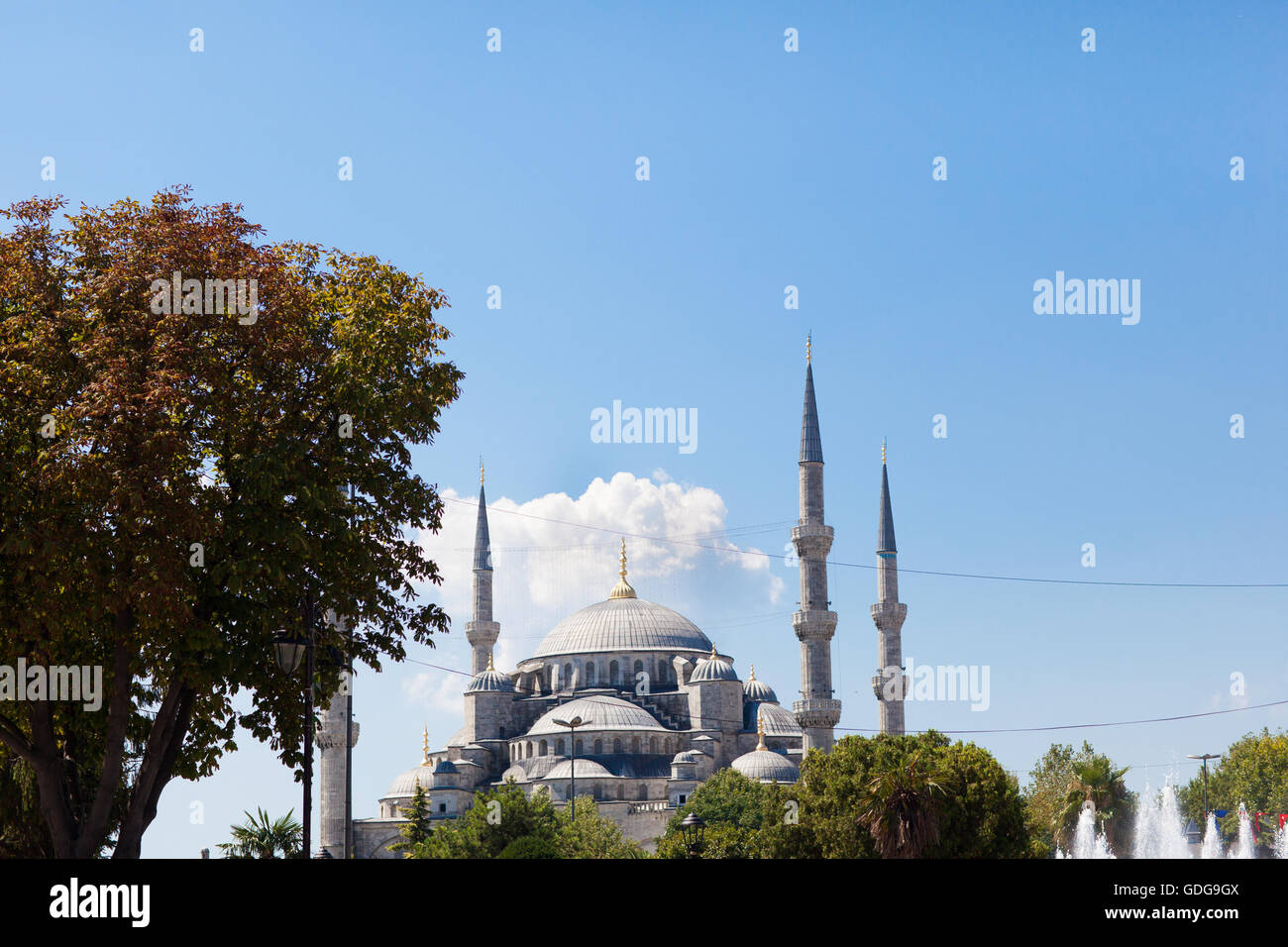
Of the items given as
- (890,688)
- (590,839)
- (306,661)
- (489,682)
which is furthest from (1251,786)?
(306,661)

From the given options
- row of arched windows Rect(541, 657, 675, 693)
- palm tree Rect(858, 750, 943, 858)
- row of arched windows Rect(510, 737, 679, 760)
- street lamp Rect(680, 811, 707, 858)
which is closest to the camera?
palm tree Rect(858, 750, 943, 858)

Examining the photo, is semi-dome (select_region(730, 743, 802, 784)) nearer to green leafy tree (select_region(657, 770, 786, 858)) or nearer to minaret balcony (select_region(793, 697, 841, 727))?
green leafy tree (select_region(657, 770, 786, 858))

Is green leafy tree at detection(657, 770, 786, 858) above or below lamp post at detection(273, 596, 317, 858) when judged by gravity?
below

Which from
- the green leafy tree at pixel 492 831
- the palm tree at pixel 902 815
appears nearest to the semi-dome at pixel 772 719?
the green leafy tree at pixel 492 831

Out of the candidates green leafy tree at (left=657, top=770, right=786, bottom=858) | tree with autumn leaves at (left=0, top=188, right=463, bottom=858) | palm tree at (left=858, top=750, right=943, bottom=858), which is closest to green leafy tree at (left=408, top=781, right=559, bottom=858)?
A: green leafy tree at (left=657, top=770, right=786, bottom=858)

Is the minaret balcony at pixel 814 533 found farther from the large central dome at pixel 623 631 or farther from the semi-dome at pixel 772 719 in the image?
the large central dome at pixel 623 631
